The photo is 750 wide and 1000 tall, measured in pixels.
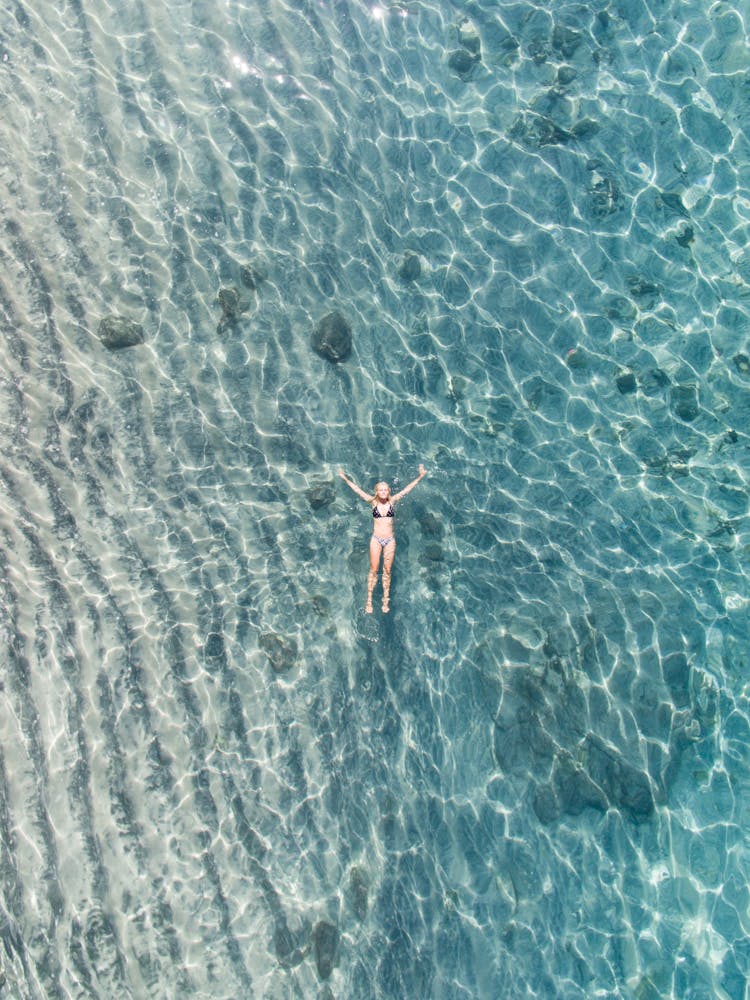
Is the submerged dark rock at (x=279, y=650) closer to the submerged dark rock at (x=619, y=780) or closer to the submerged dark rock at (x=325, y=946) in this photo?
the submerged dark rock at (x=325, y=946)

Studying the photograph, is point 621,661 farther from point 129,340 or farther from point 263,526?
point 129,340

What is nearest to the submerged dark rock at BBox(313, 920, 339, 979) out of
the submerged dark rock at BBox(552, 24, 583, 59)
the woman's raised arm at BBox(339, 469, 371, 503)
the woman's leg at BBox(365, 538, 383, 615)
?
the woman's leg at BBox(365, 538, 383, 615)

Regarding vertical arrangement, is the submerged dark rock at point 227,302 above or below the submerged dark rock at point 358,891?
above

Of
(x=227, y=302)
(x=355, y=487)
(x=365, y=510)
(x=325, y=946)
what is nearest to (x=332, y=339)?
(x=227, y=302)

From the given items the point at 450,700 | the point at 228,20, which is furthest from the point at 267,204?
the point at 450,700

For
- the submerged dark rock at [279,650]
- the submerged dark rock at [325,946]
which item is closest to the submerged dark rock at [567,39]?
the submerged dark rock at [279,650]

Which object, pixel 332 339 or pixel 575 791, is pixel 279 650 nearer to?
pixel 575 791
